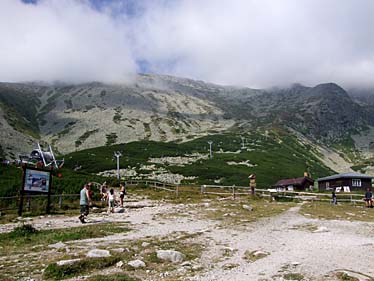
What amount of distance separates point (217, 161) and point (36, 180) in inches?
4915

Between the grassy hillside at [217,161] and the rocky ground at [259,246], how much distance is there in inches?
3199

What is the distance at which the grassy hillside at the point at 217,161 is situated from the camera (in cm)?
12325

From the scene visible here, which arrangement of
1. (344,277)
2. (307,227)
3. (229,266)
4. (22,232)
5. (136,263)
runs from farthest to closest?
(307,227)
(22,232)
(229,266)
(136,263)
(344,277)

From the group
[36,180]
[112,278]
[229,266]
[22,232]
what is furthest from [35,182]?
[229,266]

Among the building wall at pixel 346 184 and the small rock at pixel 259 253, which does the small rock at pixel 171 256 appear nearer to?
the small rock at pixel 259 253

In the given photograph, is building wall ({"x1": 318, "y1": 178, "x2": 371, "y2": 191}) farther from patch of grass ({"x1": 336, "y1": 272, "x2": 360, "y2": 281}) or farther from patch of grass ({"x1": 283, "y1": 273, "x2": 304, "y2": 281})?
patch of grass ({"x1": 283, "y1": 273, "x2": 304, "y2": 281})

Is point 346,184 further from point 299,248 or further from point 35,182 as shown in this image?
point 299,248

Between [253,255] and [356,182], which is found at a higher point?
[356,182]

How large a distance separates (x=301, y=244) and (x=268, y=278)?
6451 millimetres

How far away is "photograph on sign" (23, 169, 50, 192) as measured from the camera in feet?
90.7

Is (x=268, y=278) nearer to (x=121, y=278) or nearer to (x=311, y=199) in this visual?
(x=121, y=278)

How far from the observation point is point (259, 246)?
16.4 meters

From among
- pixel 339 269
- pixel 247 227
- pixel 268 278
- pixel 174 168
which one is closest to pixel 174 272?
pixel 268 278

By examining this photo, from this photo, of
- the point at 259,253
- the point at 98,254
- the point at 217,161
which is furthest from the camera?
the point at 217,161
